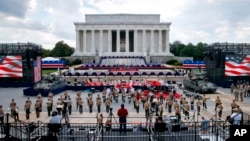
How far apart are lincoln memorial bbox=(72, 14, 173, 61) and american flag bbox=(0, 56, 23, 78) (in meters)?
62.6

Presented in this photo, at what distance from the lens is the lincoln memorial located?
116 meters

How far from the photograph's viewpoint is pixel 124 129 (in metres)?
17.5

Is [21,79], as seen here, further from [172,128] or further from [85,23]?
[85,23]

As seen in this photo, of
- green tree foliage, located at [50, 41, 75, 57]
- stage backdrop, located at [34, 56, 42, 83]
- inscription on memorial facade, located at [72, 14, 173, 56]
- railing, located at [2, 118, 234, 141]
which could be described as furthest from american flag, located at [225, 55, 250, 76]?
green tree foliage, located at [50, 41, 75, 57]

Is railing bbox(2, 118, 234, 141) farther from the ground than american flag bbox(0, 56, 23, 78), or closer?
closer

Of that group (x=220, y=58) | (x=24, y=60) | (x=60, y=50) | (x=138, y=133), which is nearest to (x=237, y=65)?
(x=220, y=58)

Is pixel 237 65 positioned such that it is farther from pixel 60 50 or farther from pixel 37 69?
pixel 60 50

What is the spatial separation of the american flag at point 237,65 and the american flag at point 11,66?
28.2 metres

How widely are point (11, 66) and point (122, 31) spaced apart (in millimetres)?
74413

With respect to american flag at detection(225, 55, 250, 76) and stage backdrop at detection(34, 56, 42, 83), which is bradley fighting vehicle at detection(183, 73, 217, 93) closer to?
american flag at detection(225, 55, 250, 76)

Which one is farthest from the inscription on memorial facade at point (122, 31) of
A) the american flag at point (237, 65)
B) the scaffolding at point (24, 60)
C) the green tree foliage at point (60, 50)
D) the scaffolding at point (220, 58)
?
the american flag at point (237, 65)

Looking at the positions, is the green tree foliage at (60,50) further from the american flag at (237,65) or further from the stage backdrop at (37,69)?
the american flag at (237,65)

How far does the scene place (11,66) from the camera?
49500mm

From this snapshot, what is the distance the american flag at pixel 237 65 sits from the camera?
156ft
